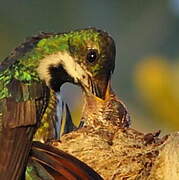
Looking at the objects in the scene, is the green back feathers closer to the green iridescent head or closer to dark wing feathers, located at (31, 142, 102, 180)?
the green iridescent head

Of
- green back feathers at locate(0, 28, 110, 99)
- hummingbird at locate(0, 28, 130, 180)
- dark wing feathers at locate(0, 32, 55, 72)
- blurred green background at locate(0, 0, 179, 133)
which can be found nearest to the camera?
hummingbird at locate(0, 28, 130, 180)

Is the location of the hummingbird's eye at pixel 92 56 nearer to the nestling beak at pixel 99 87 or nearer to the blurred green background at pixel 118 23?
the nestling beak at pixel 99 87

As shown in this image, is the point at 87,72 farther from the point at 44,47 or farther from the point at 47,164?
the point at 47,164

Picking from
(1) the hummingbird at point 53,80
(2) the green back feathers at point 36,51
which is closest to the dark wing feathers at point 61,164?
(1) the hummingbird at point 53,80

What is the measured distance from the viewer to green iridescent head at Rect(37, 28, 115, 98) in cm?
637

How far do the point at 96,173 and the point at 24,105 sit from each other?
744mm

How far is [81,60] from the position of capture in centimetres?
640

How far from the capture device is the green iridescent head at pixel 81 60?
251 inches

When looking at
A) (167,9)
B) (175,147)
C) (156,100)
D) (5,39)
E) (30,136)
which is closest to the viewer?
(175,147)

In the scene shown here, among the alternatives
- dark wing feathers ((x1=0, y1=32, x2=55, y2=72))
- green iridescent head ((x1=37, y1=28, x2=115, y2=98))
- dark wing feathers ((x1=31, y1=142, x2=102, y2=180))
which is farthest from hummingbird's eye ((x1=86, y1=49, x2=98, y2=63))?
dark wing feathers ((x1=31, y1=142, x2=102, y2=180))

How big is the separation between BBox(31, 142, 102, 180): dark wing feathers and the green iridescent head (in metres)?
0.56

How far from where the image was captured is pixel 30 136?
6.11 m

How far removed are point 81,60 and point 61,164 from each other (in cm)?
81

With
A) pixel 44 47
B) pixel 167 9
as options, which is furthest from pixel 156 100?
pixel 167 9
